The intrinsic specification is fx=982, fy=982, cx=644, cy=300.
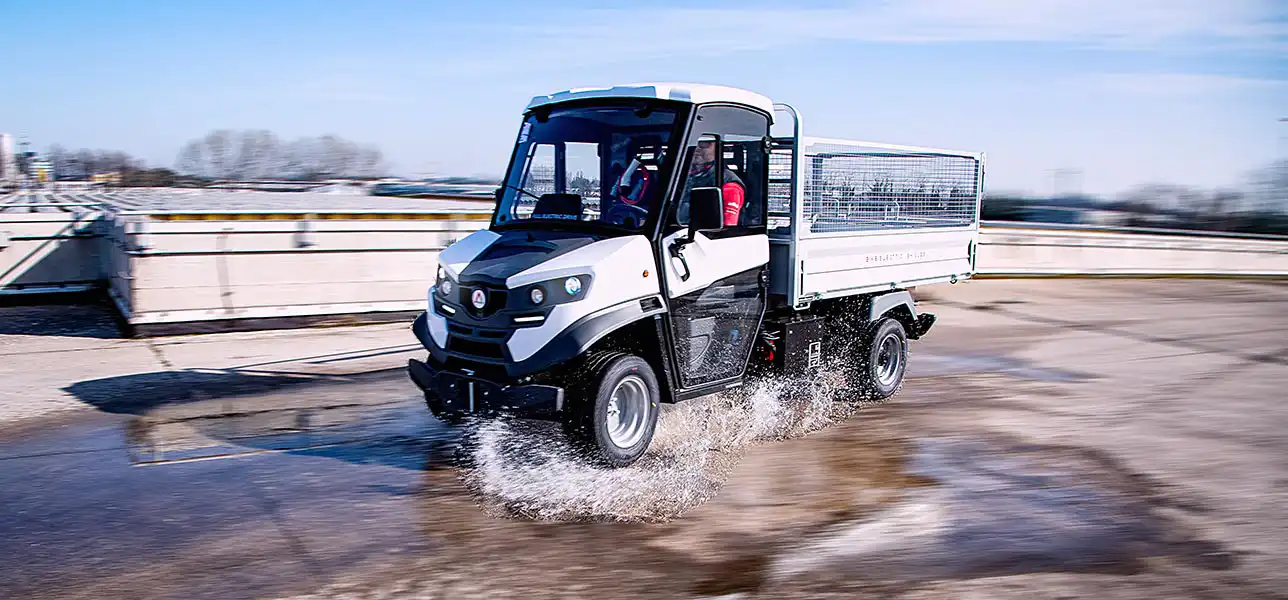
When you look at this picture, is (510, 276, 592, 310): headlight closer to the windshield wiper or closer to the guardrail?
the windshield wiper

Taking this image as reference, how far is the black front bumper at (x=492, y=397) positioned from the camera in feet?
19.0

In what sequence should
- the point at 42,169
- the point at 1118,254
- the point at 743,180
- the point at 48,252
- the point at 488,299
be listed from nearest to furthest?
the point at 488,299
the point at 743,180
the point at 48,252
the point at 1118,254
the point at 42,169

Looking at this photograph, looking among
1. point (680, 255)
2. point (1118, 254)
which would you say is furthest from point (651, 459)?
point (1118, 254)

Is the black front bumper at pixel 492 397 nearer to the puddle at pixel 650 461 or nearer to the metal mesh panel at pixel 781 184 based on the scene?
the puddle at pixel 650 461

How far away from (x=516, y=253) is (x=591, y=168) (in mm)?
971

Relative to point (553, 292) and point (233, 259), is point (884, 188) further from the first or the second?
point (233, 259)

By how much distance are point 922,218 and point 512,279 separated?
4600 millimetres

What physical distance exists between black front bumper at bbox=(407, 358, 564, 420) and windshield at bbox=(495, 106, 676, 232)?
4.12ft

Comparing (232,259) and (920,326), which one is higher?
(232,259)

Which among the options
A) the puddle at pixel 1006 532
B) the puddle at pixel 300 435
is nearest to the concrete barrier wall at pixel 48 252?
the puddle at pixel 300 435

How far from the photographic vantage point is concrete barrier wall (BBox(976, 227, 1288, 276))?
65.1ft

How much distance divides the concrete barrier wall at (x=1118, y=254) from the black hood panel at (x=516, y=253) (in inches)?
558

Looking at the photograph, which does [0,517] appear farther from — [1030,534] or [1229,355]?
[1229,355]

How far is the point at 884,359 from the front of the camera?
895 cm
